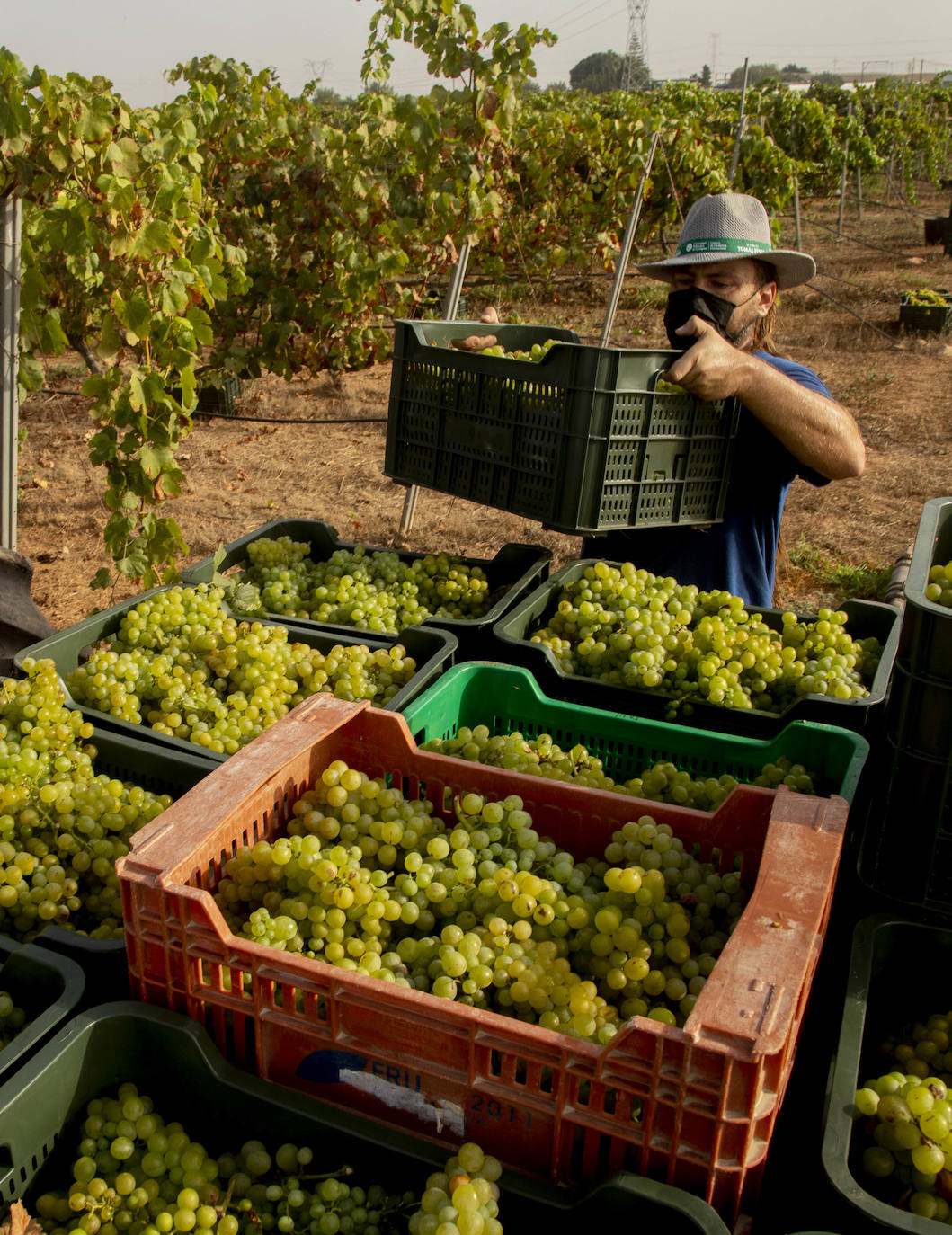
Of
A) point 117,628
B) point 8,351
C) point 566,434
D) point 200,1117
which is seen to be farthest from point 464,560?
point 200,1117

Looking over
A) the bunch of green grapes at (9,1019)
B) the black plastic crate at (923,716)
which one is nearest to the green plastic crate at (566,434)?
the black plastic crate at (923,716)

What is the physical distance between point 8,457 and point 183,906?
2886 millimetres

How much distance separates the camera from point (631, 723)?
7.11 feet

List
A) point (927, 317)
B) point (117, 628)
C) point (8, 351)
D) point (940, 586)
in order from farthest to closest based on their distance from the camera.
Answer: point (927, 317)
point (8, 351)
point (117, 628)
point (940, 586)

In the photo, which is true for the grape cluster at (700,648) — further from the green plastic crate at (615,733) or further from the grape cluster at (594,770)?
the grape cluster at (594,770)

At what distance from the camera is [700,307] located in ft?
9.56

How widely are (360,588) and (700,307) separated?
1318 mm

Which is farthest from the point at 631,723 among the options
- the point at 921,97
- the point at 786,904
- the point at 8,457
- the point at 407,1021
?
the point at 921,97

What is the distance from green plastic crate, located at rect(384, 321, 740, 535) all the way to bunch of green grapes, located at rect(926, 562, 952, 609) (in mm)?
947

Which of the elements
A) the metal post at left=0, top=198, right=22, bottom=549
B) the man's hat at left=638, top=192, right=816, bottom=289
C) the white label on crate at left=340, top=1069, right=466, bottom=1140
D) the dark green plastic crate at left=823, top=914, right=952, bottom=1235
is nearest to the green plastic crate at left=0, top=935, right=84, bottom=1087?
the white label on crate at left=340, top=1069, right=466, bottom=1140

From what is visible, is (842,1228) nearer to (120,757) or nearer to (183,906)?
(183,906)

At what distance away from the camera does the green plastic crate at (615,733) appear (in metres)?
2.05

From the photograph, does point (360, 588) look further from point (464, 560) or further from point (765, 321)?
point (765, 321)

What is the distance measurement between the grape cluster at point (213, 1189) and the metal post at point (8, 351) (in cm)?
286
